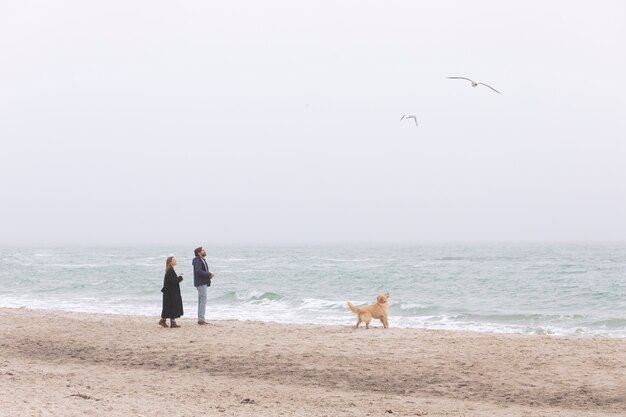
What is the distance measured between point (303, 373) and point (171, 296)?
4420mm

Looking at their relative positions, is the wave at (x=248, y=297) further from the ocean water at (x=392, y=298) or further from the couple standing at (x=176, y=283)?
the couple standing at (x=176, y=283)

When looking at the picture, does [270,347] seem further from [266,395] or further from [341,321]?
[341,321]

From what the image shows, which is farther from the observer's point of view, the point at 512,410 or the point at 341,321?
the point at 341,321

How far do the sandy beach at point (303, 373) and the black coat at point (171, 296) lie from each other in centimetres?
34

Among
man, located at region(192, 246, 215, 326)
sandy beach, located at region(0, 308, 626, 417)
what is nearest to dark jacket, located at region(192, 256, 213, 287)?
man, located at region(192, 246, 215, 326)

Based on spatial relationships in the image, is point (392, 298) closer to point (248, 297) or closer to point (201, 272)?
point (248, 297)

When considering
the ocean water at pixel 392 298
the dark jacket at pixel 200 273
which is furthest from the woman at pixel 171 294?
the ocean water at pixel 392 298

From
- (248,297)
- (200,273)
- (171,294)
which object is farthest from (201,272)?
(248,297)

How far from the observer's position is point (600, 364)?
9.29 metres

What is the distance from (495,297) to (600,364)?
16188 mm

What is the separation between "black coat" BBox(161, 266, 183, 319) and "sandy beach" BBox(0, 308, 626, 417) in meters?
0.34

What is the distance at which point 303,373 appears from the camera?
9.06m

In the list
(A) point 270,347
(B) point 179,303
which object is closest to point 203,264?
(B) point 179,303

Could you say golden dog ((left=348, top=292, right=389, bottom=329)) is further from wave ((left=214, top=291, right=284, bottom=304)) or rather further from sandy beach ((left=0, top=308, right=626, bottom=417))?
wave ((left=214, top=291, right=284, bottom=304))
